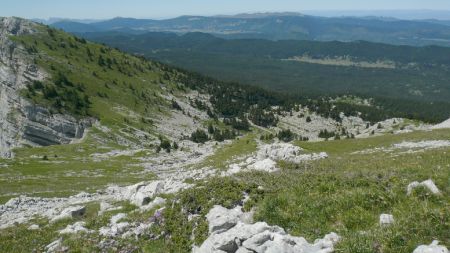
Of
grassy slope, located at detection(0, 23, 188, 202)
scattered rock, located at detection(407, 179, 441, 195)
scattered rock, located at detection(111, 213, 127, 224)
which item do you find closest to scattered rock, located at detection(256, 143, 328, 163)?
grassy slope, located at detection(0, 23, 188, 202)

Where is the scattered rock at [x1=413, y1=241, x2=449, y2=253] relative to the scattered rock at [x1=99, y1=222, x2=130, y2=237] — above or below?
above

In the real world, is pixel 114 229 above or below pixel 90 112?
above

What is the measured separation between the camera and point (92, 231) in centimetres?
1825

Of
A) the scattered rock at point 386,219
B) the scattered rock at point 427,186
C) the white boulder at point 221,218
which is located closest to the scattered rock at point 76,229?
the white boulder at point 221,218

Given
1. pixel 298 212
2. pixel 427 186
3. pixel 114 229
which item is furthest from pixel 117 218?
pixel 427 186

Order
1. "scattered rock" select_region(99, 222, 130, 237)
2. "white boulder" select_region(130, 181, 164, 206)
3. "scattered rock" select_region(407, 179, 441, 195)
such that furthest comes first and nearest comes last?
"white boulder" select_region(130, 181, 164, 206) → "scattered rock" select_region(99, 222, 130, 237) → "scattered rock" select_region(407, 179, 441, 195)

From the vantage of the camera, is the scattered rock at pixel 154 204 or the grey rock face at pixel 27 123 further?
the grey rock face at pixel 27 123

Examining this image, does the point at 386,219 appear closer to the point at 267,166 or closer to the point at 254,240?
the point at 254,240

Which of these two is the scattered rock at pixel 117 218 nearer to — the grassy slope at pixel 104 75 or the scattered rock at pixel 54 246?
the scattered rock at pixel 54 246

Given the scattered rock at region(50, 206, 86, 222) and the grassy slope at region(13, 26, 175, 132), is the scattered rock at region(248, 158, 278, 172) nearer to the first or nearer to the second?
the scattered rock at region(50, 206, 86, 222)

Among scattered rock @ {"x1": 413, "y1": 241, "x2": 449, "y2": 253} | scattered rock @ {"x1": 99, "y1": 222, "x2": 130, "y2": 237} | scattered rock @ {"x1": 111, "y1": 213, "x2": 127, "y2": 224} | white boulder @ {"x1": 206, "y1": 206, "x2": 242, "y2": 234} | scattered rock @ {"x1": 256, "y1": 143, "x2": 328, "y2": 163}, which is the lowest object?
scattered rock @ {"x1": 256, "y1": 143, "x2": 328, "y2": 163}

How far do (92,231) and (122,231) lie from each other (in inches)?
77.4

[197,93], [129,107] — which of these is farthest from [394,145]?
[197,93]

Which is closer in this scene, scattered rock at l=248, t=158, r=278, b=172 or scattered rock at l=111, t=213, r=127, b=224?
scattered rock at l=111, t=213, r=127, b=224
